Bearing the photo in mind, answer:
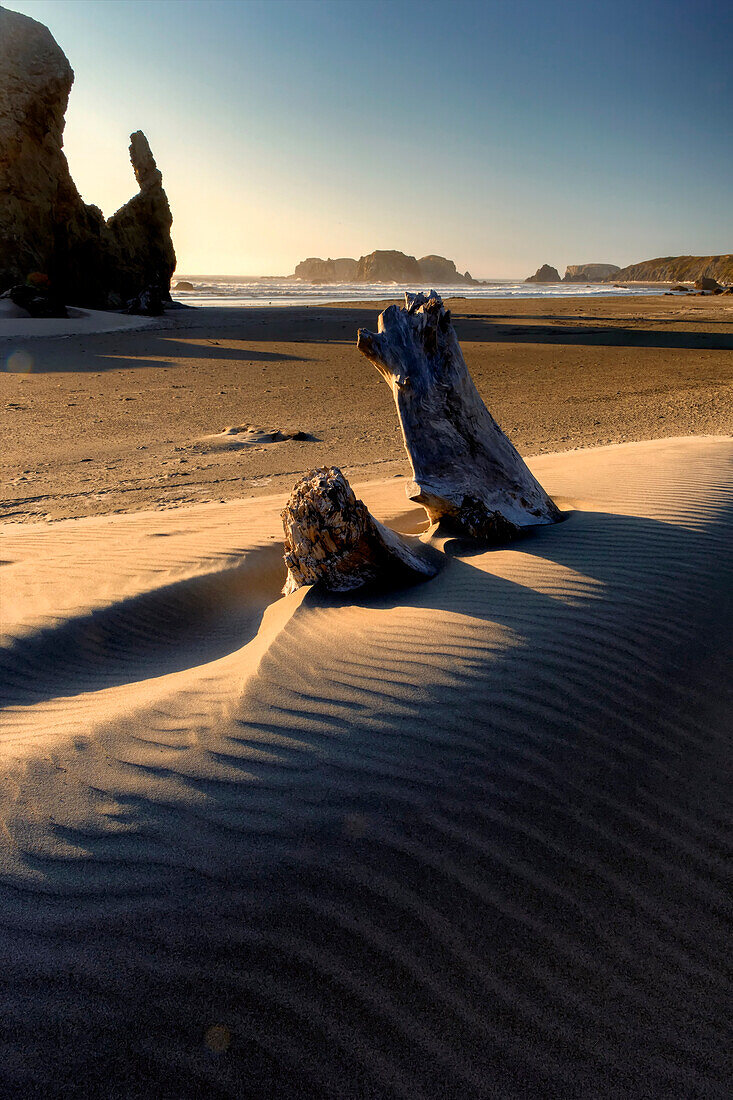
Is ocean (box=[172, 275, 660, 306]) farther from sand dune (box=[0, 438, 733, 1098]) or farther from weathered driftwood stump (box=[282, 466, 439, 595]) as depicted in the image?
sand dune (box=[0, 438, 733, 1098])

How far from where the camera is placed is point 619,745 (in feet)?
9.05

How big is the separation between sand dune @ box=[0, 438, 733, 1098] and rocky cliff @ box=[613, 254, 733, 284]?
313 feet

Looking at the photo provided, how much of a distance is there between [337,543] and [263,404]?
9.32m

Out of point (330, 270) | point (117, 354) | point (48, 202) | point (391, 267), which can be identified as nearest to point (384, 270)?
point (391, 267)

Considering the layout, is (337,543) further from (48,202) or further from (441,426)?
(48,202)

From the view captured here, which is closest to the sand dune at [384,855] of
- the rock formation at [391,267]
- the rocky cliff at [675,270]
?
the rocky cliff at [675,270]

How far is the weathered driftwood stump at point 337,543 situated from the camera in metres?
4.02

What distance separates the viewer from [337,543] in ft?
13.2

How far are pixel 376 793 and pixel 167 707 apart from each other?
105cm

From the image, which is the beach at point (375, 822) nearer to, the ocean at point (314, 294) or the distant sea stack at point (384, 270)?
the ocean at point (314, 294)

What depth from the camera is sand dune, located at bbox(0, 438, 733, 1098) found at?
5.91 ft

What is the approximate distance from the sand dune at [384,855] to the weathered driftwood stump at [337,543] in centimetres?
38

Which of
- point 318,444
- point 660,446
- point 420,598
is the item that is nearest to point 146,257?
point 318,444

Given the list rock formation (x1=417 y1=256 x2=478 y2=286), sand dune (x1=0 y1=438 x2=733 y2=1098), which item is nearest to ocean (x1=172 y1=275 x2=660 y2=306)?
sand dune (x1=0 y1=438 x2=733 y2=1098)
